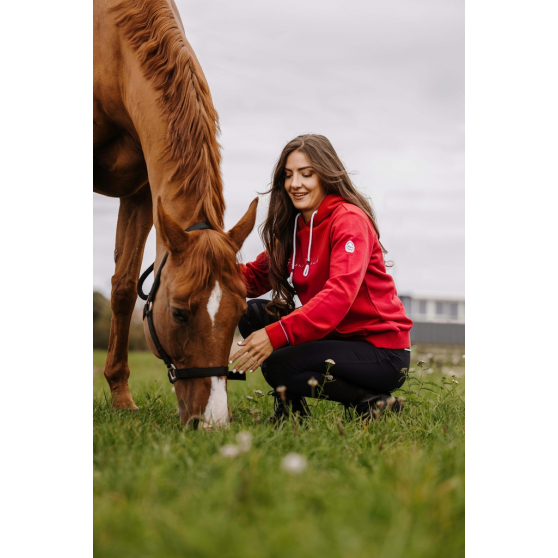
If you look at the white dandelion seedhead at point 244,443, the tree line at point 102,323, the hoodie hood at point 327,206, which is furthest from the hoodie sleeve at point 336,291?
the tree line at point 102,323

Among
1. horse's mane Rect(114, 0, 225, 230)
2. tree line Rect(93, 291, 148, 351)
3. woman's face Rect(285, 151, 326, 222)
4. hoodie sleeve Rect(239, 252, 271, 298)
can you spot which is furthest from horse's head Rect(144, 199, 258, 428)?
tree line Rect(93, 291, 148, 351)

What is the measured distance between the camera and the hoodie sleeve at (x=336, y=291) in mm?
2559

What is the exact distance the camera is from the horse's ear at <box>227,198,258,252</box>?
2.64m

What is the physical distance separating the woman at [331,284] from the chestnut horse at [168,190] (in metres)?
0.45

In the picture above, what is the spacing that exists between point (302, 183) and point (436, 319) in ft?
11.3

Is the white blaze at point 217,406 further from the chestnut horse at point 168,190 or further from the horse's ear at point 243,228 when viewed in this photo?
the horse's ear at point 243,228

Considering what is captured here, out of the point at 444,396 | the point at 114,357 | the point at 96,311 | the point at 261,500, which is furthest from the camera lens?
the point at 96,311

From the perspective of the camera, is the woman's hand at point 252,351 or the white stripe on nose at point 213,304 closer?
the white stripe on nose at point 213,304

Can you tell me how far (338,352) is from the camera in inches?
113

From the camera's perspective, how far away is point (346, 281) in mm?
2672
